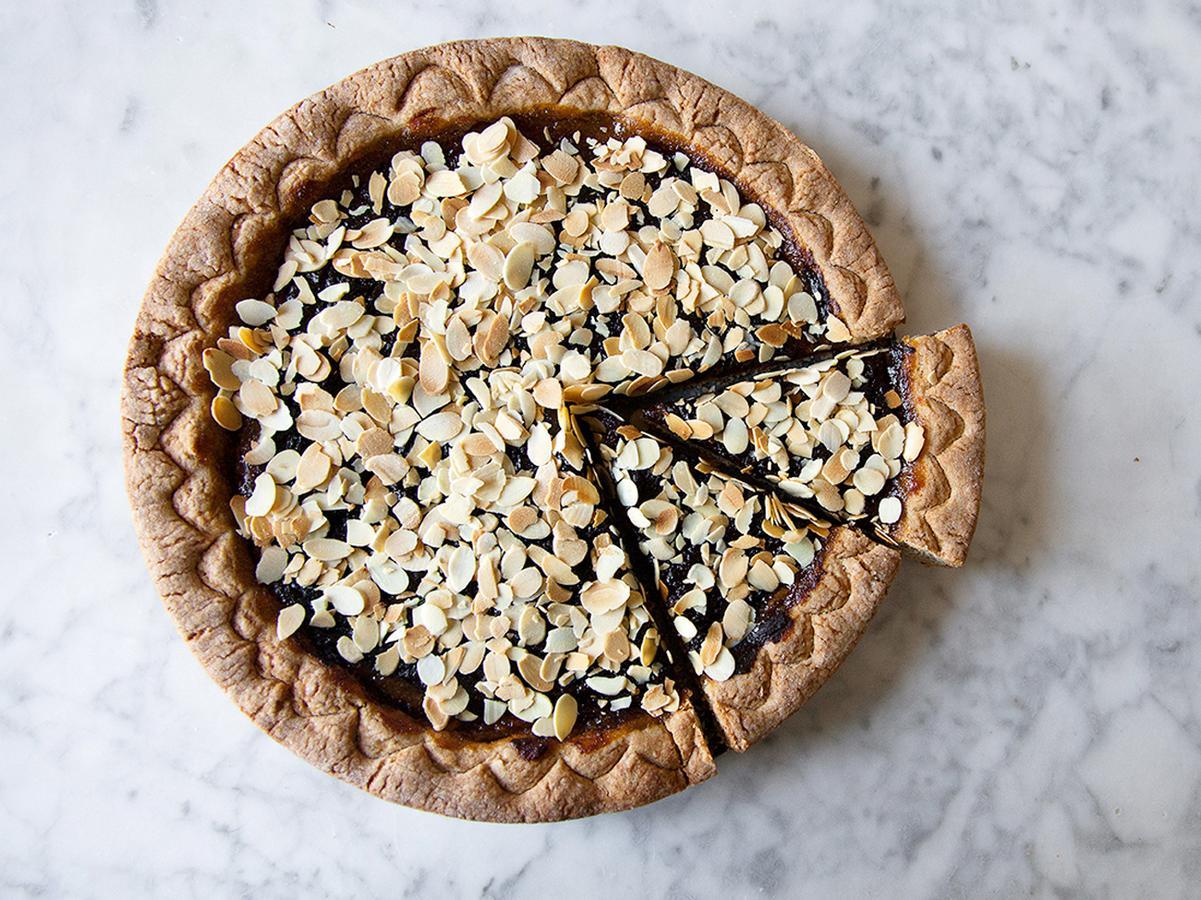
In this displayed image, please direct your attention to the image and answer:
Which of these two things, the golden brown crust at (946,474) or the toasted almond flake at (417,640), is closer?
the toasted almond flake at (417,640)

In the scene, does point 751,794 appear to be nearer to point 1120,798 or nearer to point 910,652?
point 910,652

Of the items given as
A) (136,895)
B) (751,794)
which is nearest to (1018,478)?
(751,794)

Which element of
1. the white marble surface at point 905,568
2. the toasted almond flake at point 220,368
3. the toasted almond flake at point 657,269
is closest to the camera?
the toasted almond flake at point 220,368

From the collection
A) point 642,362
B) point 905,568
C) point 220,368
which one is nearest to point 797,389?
point 642,362

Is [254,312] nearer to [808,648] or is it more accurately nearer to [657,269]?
[657,269]

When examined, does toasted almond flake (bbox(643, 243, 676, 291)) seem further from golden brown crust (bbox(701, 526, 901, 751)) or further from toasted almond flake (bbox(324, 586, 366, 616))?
toasted almond flake (bbox(324, 586, 366, 616))

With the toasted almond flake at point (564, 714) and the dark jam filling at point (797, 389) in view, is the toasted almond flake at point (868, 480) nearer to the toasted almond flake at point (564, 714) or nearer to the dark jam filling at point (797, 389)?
the dark jam filling at point (797, 389)

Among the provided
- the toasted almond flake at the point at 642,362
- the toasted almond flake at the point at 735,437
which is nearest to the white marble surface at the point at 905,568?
the toasted almond flake at the point at 735,437
